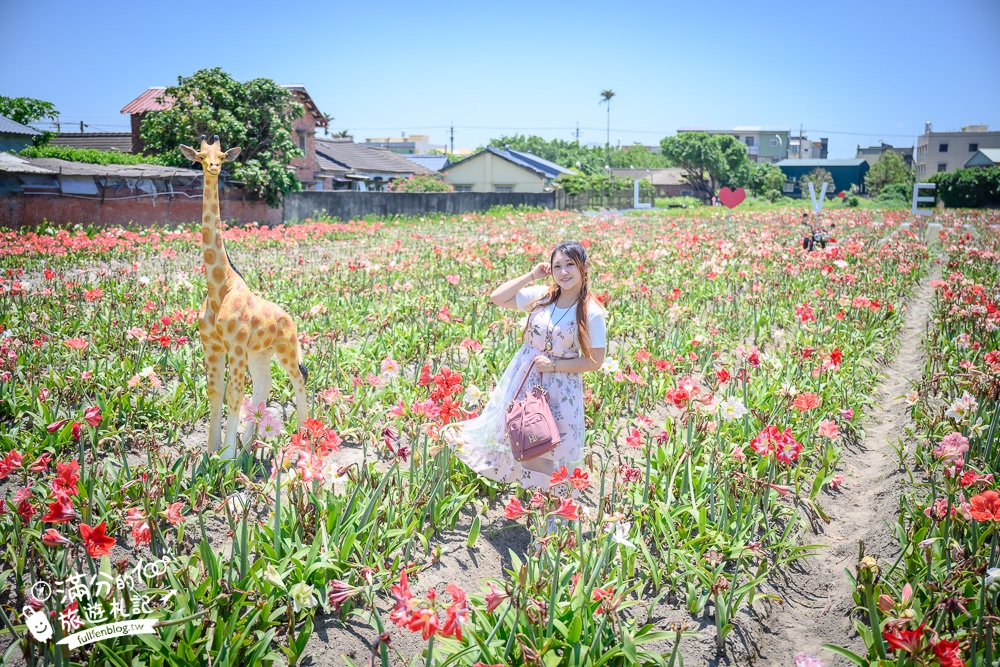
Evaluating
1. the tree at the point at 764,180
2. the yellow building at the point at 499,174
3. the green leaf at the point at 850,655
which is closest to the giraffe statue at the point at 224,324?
the green leaf at the point at 850,655

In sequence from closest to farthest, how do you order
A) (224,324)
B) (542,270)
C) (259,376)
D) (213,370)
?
(542,270) → (224,324) → (213,370) → (259,376)

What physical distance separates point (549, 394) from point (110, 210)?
17.9 meters

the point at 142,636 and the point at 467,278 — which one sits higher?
the point at 467,278

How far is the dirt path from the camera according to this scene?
3.33m

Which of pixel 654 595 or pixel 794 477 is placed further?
pixel 794 477

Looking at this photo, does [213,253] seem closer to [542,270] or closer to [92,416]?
[92,416]

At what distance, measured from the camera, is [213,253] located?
4355 mm

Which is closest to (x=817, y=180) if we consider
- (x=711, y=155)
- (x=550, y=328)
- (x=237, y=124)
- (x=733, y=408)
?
(x=711, y=155)

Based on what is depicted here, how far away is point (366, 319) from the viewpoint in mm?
8008

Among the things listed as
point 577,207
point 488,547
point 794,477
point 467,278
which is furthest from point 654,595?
point 577,207

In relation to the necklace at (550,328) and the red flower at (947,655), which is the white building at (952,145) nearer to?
the necklace at (550,328)

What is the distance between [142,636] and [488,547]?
1.82 meters

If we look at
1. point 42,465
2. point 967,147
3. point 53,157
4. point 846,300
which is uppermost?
point 967,147

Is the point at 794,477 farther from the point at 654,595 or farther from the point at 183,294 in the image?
the point at 183,294
